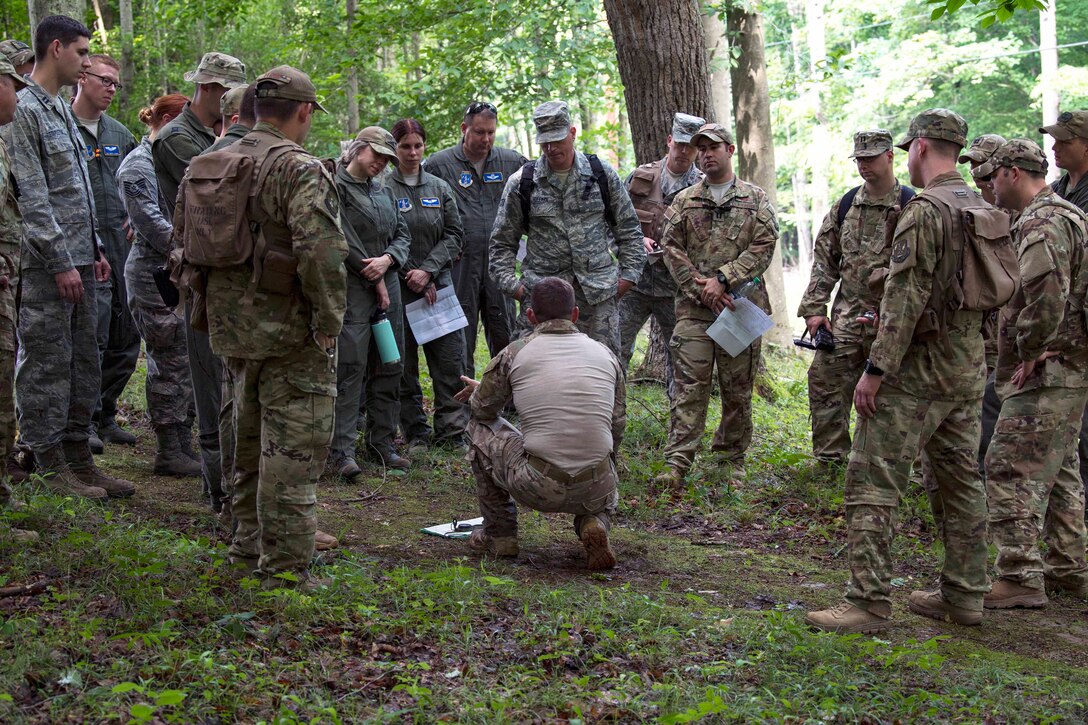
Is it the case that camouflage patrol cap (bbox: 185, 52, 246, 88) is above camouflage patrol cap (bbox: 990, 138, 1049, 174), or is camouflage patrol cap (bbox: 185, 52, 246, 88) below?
above

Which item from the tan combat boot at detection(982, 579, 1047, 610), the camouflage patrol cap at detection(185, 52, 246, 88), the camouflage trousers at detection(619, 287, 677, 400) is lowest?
the tan combat boot at detection(982, 579, 1047, 610)

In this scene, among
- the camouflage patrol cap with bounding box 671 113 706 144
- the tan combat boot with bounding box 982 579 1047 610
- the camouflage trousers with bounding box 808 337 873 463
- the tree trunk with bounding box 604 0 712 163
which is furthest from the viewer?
the tree trunk with bounding box 604 0 712 163

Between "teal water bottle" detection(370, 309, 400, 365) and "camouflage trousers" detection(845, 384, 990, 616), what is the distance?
363 centimetres

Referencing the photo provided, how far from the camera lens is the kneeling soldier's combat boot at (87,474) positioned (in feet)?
20.9

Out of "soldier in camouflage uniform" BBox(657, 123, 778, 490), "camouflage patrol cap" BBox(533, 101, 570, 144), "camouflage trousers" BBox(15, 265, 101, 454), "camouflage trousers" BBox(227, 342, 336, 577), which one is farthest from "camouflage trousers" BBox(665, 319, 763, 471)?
"camouflage trousers" BBox(15, 265, 101, 454)

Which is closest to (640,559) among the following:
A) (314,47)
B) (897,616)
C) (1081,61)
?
(897,616)

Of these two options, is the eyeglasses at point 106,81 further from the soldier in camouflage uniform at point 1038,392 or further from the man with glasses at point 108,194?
the soldier in camouflage uniform at point 1038,392

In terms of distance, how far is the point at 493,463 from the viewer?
5.74m

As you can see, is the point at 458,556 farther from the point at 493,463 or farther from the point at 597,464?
the point at 597,464

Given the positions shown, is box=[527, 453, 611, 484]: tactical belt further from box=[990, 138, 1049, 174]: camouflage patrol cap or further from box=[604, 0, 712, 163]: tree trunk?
box=[604, 0, 712, 163]: tree trunk

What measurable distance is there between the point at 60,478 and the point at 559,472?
3.09 metres

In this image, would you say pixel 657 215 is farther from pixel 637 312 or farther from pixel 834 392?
pixel 834 392

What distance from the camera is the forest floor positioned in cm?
369

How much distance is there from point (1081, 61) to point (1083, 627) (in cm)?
3167
